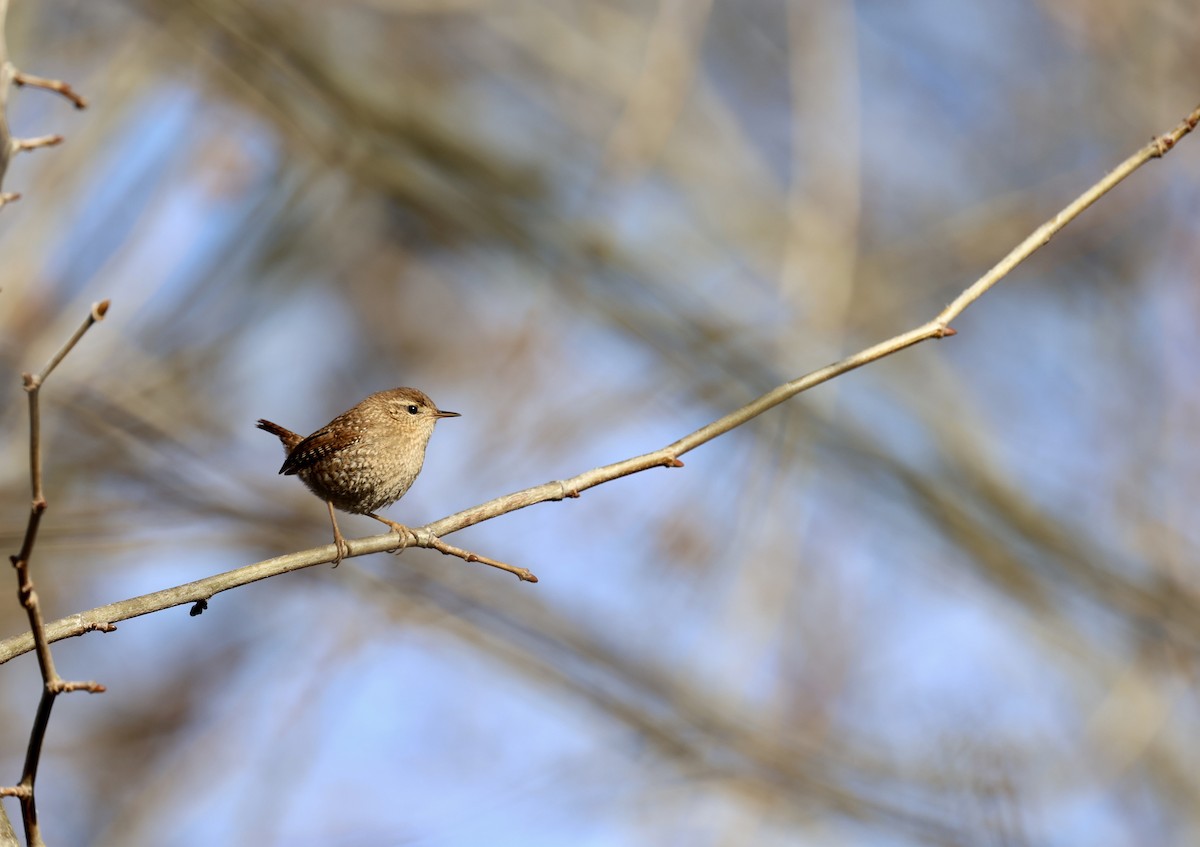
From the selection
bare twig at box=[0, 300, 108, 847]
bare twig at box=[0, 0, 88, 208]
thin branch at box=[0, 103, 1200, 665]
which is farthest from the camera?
thin branch at box=[0, 103, 1200, 665]

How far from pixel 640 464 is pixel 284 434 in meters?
2.74

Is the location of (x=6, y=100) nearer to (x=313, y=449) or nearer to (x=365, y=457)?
(x=365, y=457)

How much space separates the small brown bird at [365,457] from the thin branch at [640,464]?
161cm

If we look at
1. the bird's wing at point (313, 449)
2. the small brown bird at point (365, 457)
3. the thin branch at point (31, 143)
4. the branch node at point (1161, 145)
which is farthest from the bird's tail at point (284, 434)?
the branch node at point (1161, 145)

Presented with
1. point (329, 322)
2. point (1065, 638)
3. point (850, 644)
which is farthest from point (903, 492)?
point (329, 322)

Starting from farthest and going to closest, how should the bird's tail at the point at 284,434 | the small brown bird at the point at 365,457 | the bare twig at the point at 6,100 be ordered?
1. the bird's tail at the point at 284,434
2. the small brown bird at the point at 365,457
3. the bare twig at the point at 6,100

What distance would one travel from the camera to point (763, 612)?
18.1 ft

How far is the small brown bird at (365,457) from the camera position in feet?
14.7

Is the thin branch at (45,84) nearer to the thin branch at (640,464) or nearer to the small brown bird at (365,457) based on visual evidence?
the thin branch at (640,464)

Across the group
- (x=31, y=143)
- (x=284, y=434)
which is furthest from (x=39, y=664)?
(x=284, y=434)

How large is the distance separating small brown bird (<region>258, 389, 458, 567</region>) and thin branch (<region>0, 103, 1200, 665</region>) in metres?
1.61

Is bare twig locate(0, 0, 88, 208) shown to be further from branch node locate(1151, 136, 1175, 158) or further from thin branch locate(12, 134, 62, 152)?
branch node locate(1151, 136, 1175, 158)

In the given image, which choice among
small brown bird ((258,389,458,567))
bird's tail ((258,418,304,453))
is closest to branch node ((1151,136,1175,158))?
small brown bird ((258,389,458,567))

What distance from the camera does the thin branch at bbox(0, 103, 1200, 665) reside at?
2.41 meters
